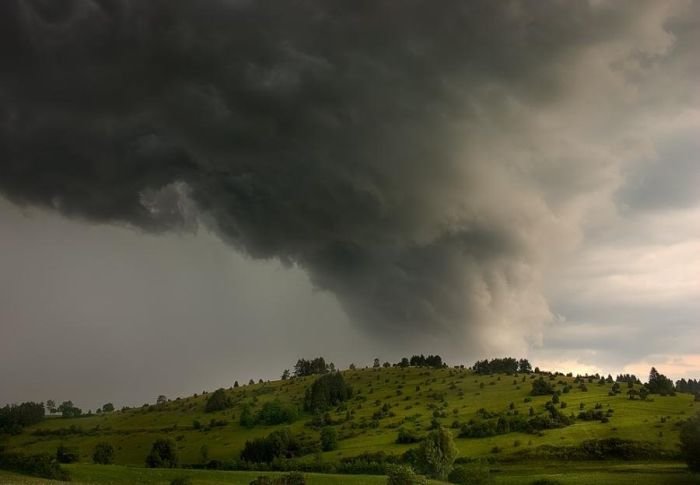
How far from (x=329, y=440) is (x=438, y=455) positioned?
41709 mm

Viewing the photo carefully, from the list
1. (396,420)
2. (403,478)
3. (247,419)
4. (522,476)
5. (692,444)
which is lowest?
(522,476)

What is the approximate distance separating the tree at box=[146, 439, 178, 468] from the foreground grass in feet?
108

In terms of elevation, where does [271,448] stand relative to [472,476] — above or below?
below

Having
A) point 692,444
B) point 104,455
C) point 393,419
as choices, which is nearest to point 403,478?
point 692,444

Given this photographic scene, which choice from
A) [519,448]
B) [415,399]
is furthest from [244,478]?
[415,399]

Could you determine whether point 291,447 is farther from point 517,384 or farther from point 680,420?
point 680,420

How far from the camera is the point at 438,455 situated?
7612cm

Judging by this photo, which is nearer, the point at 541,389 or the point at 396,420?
the point at 396,420

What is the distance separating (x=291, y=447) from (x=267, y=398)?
205 ft

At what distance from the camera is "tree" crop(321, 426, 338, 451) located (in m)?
111

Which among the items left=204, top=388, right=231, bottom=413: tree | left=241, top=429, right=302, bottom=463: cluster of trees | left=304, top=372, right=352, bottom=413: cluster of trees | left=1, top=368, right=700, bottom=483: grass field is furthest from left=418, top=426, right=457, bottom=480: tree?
left=204, top=388, right=231, bottom=413: tree

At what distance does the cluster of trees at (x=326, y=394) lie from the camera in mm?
155125

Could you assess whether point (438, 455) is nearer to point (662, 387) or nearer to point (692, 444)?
point (692, 444)

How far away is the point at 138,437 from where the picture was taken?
15225 centimetres
